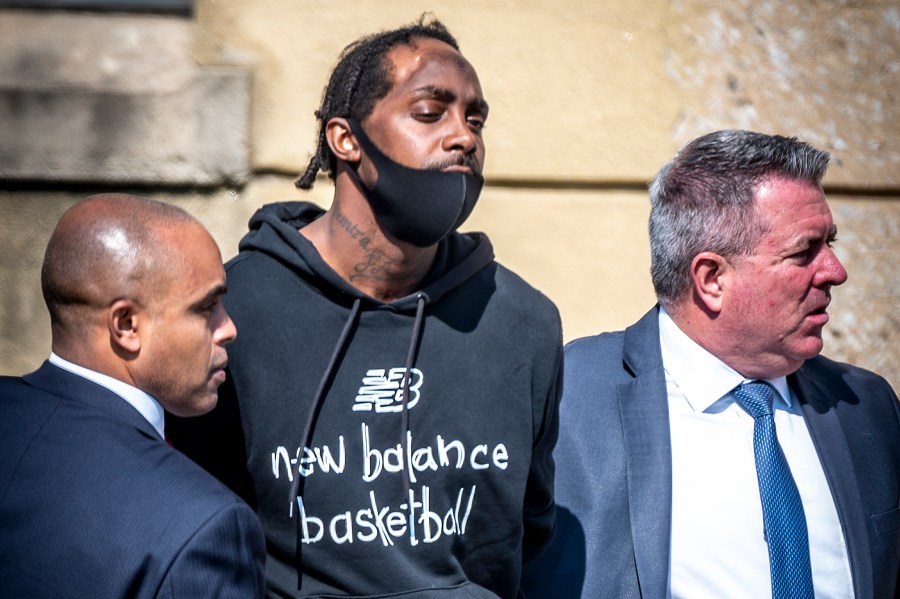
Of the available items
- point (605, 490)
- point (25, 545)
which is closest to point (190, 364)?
point (25, 545)

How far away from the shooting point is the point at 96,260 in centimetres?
210

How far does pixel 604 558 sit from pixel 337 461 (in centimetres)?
80

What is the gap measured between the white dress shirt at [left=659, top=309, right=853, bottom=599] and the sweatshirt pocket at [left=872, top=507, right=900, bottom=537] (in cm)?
14

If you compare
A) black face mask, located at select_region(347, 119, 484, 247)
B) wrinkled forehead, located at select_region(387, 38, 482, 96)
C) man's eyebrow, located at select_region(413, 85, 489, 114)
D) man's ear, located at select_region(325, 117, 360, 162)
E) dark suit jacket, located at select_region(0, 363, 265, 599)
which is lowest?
dark suit jacket, located at select_region(0, 363, 265, 599)

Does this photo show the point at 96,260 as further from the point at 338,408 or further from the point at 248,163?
the point at 248,163

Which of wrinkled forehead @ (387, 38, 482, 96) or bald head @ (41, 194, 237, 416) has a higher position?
wrinkled forehead @ (387, 38, 482, 96)

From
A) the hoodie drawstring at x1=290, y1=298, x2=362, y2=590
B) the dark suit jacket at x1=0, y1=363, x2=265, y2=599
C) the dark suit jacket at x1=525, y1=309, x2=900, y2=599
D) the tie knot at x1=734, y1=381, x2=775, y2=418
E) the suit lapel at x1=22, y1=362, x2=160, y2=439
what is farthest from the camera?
the tie knot at x1=734, y1=381, x2=775, y2=418

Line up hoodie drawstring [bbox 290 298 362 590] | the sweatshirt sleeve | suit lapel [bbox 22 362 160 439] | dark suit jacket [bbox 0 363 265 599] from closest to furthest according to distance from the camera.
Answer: dark suit jacket [bbox 0 363 265 599] → suit lapel [bbox 22 362 160 439] → hoodie drawstring [bbox 290 298 362 590] → the sweatshirt sleeve

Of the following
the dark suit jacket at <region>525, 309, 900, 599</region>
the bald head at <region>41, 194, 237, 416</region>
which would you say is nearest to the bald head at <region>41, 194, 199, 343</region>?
the bald head at <region>41, 194, 237, 416</region>

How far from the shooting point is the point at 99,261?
2100mm

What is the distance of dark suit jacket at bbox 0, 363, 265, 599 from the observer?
1.89 metres

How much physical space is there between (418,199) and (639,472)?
944mm

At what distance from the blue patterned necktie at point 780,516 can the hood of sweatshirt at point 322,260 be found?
0.88 meters

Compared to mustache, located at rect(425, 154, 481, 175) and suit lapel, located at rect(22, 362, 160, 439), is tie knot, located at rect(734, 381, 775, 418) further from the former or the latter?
suit lapel, located at rect(22, 362, 160, 439)
